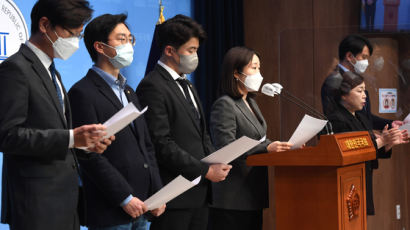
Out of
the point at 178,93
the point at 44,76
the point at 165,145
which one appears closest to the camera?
the point at 44,76

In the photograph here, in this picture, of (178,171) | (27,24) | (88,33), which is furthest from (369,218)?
(27,24)

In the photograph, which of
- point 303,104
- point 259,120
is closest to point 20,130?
point 259,120

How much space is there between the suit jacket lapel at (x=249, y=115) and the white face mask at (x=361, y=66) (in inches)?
34.0

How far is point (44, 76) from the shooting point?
85.1 inches

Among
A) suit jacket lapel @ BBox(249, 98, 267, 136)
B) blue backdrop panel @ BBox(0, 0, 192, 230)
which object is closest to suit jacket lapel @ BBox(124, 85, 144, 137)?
suit jacket lapel @ BBox(249, 98, 267, 136)

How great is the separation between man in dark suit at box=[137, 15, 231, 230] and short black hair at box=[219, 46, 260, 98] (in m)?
0.47

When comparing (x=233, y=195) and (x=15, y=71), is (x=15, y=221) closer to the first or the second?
(x=15, y=71)

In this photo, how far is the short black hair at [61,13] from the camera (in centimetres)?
224

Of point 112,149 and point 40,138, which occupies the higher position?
point 40,138

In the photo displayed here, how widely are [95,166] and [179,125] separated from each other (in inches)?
24.2

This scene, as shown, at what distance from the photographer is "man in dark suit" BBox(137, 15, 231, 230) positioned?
279 centimetres

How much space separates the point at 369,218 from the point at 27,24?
275 centimetres

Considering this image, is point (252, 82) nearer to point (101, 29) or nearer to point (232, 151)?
point (232, 151)

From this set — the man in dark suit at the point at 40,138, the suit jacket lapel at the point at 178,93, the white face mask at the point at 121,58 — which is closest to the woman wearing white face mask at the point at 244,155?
the suit jacket lapel at the point at 178,93
